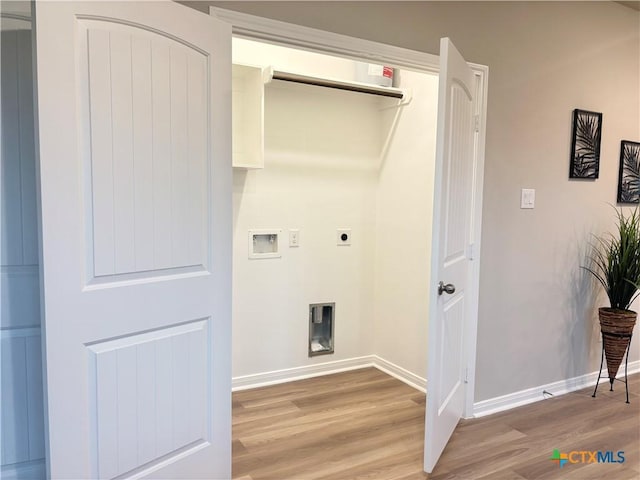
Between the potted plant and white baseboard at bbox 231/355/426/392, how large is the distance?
1.23m

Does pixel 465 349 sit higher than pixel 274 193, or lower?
lower

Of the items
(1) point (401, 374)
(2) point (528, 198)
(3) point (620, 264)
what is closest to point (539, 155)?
(2) point (528, 198)

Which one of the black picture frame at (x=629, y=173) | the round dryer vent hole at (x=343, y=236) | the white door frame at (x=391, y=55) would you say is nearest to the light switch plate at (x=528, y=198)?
the white door frame at (x=391, y=55)

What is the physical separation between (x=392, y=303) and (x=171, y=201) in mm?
2177

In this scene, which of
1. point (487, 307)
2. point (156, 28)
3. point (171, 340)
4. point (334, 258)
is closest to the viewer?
point (156, 28)

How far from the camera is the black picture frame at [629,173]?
3299 millimetres

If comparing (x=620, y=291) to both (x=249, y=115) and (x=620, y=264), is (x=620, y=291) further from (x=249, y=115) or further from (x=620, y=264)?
(x=249, y=115)

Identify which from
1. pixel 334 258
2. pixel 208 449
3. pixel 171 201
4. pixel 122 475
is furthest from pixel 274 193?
pixel 122 475

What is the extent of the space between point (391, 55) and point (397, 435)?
2.01 meters

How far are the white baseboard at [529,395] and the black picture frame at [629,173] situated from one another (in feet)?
4.24

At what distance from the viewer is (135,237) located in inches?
65.4

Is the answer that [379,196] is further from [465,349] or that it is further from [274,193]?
[465,349]

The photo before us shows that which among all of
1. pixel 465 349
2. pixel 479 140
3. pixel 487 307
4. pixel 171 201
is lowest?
pixel 465 349

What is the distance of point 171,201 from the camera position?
1.75m
